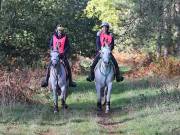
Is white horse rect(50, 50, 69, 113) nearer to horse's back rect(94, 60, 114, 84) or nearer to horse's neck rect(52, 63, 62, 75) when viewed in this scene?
horse's neck rect(52, 63, 62, 75)

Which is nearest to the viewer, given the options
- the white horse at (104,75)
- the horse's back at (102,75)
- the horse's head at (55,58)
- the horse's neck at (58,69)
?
the horse's head at (55,58)

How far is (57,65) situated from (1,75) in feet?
13.6

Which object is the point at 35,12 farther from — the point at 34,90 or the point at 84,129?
the point at 84,129

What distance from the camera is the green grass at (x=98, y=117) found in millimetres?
12699

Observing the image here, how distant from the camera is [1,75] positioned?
793 inches

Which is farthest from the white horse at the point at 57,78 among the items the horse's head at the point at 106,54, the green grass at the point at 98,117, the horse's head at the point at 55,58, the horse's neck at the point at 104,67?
the horse's head at the point at 106,54

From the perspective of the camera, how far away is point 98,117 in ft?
51.0

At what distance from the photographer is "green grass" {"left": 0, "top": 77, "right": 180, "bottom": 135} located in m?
12.7

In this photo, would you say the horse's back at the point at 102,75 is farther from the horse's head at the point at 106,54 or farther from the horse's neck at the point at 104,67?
the horse's head at the point at 106,54

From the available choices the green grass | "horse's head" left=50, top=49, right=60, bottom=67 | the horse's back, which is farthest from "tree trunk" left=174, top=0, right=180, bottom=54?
"horse's head" left=50, top=49, right=60, bottom=67

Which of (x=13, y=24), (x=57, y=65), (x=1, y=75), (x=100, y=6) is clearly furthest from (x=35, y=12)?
(x=100, y=6)

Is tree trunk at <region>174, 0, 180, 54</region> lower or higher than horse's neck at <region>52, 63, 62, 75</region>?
higher

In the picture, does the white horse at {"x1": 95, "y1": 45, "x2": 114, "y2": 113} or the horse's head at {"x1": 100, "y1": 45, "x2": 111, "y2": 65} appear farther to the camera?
the white horse at {"x1": 95, "y1": 45, "x2": 114, "y2": 113}

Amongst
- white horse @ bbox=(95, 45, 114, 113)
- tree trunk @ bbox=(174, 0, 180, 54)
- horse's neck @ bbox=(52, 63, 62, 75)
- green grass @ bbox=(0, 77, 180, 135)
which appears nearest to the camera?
green grass @ bbox=(0, 77, 180, 135)
